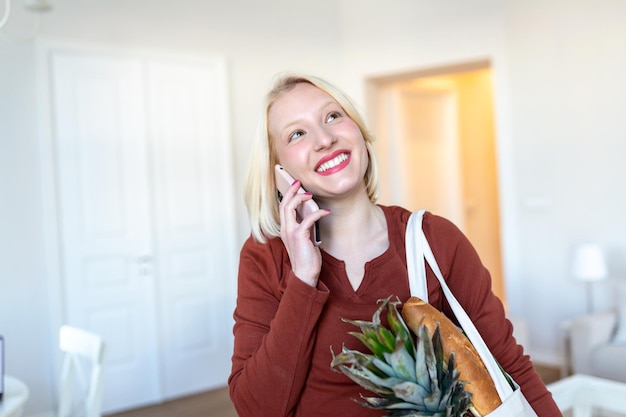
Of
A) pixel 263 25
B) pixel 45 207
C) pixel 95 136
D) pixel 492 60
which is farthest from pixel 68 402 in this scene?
pixel 492 60

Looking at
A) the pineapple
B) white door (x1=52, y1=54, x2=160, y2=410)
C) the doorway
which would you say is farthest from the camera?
the doorway

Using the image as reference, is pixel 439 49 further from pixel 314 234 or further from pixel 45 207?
pixel 314 234

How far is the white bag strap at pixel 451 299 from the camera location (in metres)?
0.98

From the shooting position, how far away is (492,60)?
208 inches

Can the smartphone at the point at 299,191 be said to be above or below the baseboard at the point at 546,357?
above

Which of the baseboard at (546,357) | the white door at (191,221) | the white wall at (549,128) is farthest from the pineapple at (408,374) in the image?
the baseboard at (546,357)

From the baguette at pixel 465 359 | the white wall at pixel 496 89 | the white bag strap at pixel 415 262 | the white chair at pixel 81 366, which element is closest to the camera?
the baguette at pixel 465 359

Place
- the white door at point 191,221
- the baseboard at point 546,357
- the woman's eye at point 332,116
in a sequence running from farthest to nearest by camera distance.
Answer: the baseboard at point 546,357, the white door at point 191,221, the woman's eye at point 332,116

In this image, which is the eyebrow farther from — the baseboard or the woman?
the baseboard

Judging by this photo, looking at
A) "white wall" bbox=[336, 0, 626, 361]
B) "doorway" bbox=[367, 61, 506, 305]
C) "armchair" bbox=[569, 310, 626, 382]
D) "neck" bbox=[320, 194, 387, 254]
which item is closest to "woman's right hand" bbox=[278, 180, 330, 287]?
"neck" bbox=[320, 194, 387, 254]

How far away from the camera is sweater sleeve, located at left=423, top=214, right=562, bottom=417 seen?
1.12 meters

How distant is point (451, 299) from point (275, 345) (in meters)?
0.29

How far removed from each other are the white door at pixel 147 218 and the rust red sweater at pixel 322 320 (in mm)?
3605

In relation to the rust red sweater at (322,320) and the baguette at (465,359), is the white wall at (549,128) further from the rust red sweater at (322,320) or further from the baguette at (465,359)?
the baguette at (465,359)
